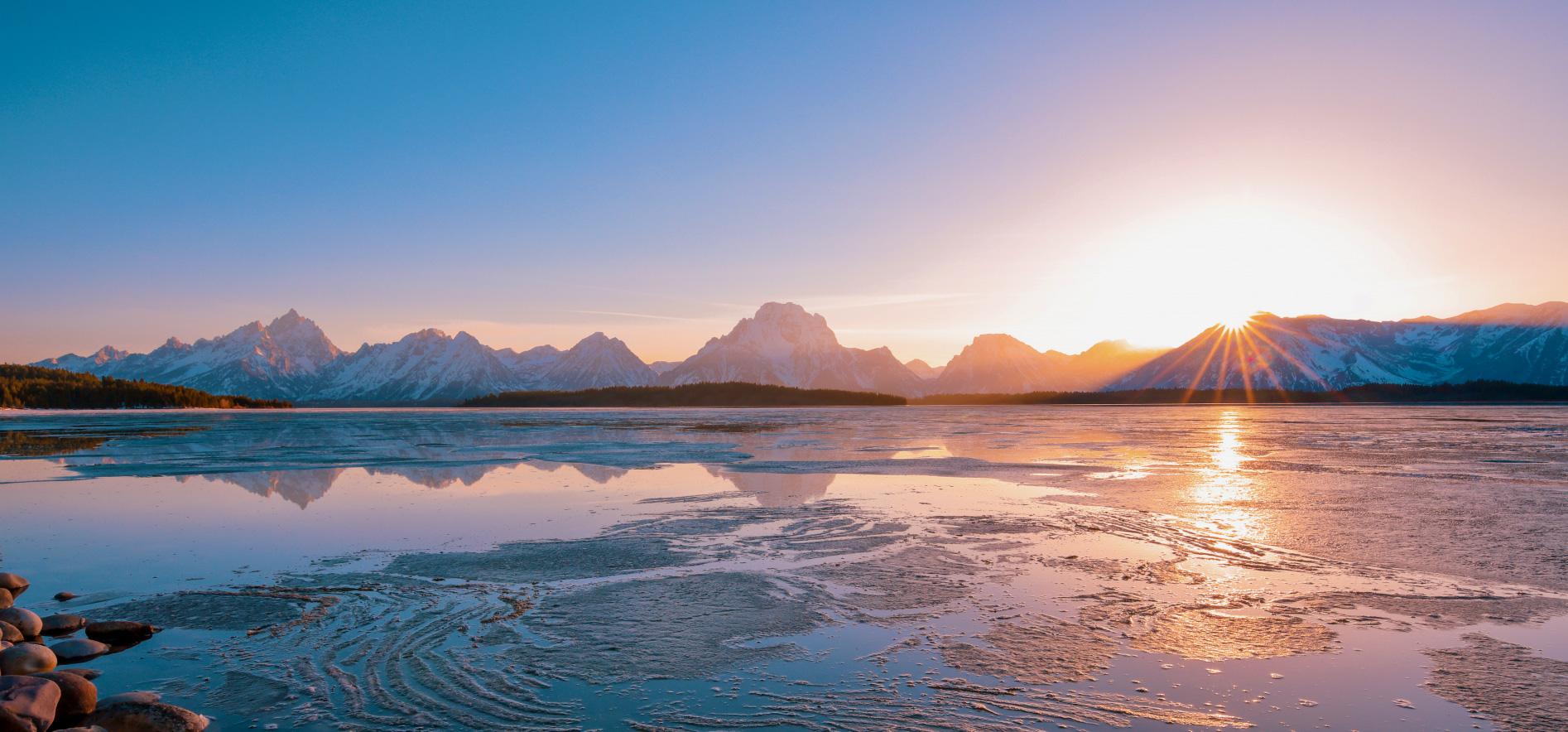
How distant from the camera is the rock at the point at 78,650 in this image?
8.22m

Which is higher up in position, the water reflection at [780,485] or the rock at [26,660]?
the rock at [26,660]

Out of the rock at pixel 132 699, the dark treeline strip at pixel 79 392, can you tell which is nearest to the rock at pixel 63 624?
the rock at pixel 132 699

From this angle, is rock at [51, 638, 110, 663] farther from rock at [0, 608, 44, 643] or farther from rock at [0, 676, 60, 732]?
rock at [0, 676, 60, 732]

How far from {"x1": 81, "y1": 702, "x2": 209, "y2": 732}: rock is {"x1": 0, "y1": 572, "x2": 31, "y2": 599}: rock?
6.23 metres

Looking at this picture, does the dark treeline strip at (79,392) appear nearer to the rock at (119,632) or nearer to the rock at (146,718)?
the rock at (119,632)

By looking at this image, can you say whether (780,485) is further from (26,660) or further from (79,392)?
(79,392)

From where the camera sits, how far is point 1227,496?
19.7 meters

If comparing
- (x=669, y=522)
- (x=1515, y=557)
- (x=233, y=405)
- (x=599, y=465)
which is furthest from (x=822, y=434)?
(x=233, y=405)

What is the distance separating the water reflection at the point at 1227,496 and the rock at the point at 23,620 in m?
17.5

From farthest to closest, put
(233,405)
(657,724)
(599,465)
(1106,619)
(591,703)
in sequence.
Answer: (233,405) → (599,465) → (1106,619) → (591,703) → (657,724)

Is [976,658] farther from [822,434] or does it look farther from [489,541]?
[822,434]

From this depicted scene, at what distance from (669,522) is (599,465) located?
13.3m

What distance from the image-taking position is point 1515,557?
12.4 meters

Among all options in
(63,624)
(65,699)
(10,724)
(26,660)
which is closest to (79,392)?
(63,624)
